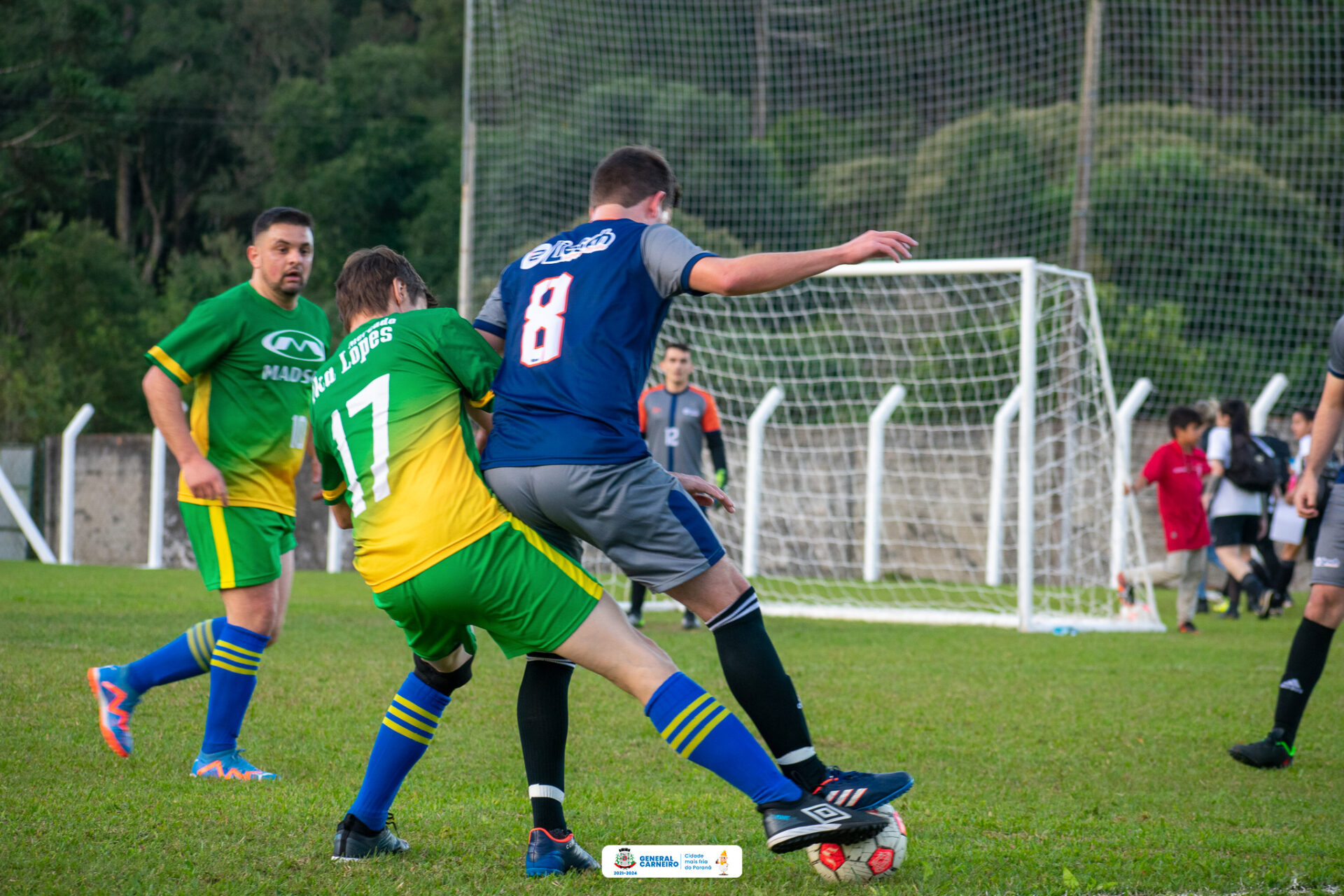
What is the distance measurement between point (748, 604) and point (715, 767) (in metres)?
0.46

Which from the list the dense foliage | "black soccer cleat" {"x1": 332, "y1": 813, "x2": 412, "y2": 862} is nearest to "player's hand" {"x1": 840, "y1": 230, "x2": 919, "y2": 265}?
"black soccer cleat" {"x1": 332, "y1": 813, "x2": 412, "y2": 862}

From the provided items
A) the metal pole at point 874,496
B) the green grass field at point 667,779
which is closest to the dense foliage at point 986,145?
the metal pole at point 874,496

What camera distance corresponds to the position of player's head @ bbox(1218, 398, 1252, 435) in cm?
1205

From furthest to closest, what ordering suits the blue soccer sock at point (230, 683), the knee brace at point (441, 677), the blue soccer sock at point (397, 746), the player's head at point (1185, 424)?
the player's head at point (1185, 424) → the blue soccer sock at point (230, 683) → the knee brace at point (441, 677) → the blue soccer sock at point (397, 746)

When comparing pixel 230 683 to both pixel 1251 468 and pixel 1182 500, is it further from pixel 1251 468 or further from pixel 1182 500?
pixel 1251 468

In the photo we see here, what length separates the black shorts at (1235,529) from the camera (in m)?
12.0

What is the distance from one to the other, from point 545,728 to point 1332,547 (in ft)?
11.6

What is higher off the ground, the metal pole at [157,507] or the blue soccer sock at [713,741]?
the blue soccer sock at [713,741]

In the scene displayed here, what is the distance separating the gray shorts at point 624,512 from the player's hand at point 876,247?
770mm

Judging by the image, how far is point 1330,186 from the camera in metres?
21.8

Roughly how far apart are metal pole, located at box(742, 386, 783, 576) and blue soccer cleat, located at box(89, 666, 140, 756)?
9891 millimetres

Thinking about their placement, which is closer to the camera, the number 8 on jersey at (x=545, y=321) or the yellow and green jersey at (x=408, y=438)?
the yellow and green jersey at (x=408, y=438)

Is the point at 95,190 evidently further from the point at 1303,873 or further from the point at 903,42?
the point at 1303,873

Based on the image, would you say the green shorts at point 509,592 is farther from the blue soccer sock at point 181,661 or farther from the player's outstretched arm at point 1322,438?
the player's outstretched arm at point 1322,438
